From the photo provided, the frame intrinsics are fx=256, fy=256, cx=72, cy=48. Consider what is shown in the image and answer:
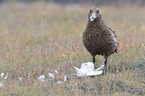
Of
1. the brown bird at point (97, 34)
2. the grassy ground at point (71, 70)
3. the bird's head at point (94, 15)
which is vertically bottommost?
the grassy ground at point (71, 70)

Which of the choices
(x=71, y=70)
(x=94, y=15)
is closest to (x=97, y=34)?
(x=94, y=15)

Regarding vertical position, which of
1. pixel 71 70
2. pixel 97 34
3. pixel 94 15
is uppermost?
pixel 94 15

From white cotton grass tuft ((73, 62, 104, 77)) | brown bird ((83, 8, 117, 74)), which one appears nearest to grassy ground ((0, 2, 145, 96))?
white cotton grass tuft ((73, 62, 104, 77))

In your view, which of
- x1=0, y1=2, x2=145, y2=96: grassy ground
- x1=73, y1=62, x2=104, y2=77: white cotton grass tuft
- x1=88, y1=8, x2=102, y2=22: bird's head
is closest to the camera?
x1=0, y1=2, x2=145, y2=96: grassy ground

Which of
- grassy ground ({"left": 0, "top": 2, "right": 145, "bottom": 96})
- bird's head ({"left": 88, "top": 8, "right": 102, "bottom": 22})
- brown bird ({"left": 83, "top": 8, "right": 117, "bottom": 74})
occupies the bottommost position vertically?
grassy ground ({"left": 0, "top": 2, "right": 145, "bottom": 96})

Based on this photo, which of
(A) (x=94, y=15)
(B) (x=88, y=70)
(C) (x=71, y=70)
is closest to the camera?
(A) (x=94, y=15)

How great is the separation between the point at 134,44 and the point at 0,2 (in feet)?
53.6

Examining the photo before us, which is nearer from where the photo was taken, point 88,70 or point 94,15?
point 94,15

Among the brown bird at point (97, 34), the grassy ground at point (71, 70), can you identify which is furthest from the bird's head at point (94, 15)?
the grassy ground at point (71, 70)

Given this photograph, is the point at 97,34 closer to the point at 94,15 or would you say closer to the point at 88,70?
the point at 94,15

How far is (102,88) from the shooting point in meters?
3.94

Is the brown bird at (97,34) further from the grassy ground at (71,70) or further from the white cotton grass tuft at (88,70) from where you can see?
the grassy ground at (71,70)

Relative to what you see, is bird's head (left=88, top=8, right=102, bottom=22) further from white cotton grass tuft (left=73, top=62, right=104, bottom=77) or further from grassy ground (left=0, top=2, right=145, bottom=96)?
grassy ground (left=0, top=2, right=145, bottom=96)

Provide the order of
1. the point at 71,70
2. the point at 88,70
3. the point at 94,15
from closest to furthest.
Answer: the point at 94,15
the point at 88,70
the point at 71,70
